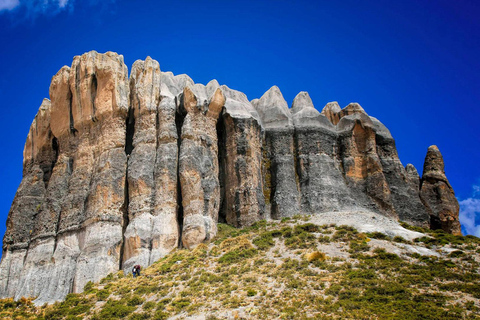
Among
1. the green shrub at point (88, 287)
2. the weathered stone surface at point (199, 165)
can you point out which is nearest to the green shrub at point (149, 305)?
the green shrub at point (88, 287)

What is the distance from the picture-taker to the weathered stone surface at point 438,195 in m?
48.6

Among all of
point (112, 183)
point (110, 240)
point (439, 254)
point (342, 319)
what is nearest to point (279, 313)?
point (342, 319)

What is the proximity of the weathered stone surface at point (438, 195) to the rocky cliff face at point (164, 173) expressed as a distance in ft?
0.35

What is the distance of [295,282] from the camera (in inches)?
1163

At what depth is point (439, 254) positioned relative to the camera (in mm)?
34219

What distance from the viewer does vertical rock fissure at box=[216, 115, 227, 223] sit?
45.2m

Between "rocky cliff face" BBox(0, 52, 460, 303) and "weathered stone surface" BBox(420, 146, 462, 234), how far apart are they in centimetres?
11

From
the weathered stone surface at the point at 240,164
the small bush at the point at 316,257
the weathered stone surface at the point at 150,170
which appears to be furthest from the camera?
the weathered stone surface at the point at 240,164

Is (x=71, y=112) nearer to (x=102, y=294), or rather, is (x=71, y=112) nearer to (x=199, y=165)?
(x=199, y=165)

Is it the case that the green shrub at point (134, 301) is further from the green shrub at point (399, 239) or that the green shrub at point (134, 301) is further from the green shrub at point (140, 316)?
the green shrub at point (399, 239)

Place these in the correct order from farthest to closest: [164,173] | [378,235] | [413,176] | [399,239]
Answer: [413,176] < [164,173] < [378,235] < [399,239]

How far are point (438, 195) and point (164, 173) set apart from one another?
2528 cm

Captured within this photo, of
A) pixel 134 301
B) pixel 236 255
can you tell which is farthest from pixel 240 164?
pixel 134 301

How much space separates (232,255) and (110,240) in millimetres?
9357
